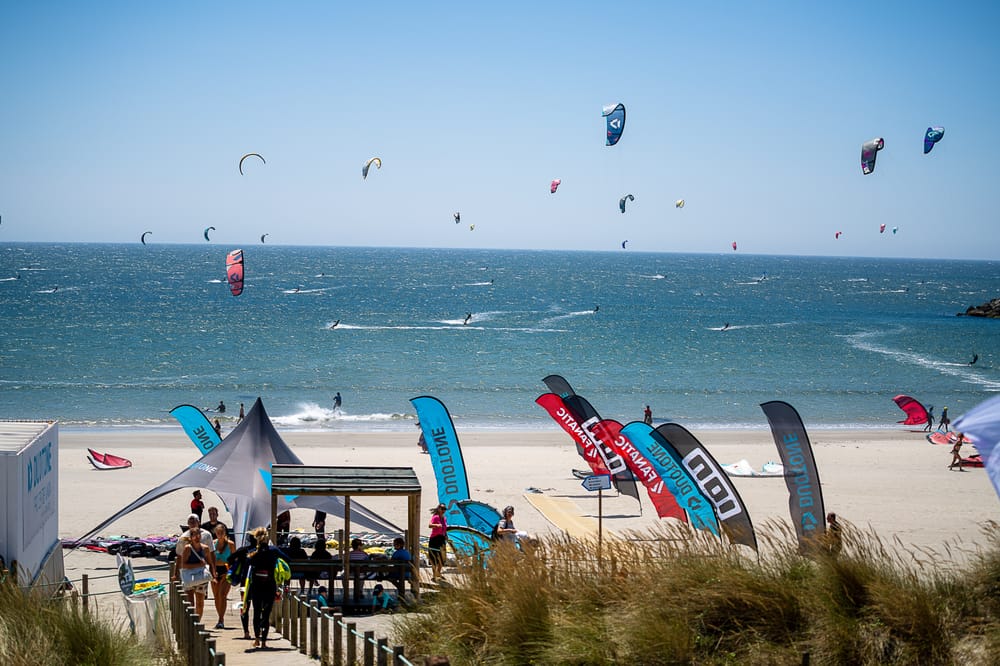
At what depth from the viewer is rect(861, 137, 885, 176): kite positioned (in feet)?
85.4

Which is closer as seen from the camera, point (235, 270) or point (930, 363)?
point (235, 270)

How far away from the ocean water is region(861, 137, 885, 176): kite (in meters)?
10.1

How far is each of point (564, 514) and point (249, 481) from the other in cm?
552

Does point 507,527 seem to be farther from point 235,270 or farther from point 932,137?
point 932,137

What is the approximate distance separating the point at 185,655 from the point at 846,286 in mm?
145522

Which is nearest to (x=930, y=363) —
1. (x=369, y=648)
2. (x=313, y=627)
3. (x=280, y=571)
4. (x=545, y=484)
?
(x=545, y=484)

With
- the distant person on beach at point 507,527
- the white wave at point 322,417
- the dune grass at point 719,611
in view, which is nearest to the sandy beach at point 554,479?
the distant person on beach at point 507,527

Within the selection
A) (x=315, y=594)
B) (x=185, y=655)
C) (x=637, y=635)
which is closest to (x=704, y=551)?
(x=637, y=635)

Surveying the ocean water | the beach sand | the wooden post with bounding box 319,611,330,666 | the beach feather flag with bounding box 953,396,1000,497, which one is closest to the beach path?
the beach sand

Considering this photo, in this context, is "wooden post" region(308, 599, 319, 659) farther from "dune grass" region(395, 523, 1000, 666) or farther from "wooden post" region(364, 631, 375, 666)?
"wooden post" region(364, 631, 375, 666)

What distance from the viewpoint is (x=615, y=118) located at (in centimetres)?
2516

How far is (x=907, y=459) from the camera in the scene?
80.7 ft

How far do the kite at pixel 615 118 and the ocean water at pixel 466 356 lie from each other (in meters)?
10.7

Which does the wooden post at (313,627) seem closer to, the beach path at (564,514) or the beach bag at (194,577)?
the beach bag at (194,577)
